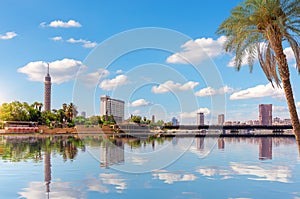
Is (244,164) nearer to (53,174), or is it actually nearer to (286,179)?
(286,179)

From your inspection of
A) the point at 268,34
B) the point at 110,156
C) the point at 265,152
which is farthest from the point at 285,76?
the point at 265,152

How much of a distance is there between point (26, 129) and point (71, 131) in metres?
14.5

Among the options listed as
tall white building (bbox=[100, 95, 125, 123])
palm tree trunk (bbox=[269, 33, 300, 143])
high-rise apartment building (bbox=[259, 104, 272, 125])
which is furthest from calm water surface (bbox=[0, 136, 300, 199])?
high-rise apartment building (bbox=[259, 104, 272, 125])

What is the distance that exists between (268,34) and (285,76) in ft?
6.23

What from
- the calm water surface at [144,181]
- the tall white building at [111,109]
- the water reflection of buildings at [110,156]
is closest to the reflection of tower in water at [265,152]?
the calm water surface at [144,181]

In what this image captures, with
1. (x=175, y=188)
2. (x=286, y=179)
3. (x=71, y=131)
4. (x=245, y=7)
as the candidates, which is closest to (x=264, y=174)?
(x=286, y=179)

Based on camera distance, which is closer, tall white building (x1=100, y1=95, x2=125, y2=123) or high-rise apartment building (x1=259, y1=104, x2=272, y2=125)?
tall white building (x1=100, y1=95, x2=125, y2=123)

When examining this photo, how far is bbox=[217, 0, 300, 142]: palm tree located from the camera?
1413cm

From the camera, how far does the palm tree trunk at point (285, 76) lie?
14086 mm

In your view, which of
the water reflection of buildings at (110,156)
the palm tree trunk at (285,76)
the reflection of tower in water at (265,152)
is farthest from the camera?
the reflection of tower in water at (265,152)

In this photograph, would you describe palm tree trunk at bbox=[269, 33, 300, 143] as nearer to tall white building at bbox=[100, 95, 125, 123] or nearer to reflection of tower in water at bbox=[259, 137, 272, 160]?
reflection of tower in water at bbox=[259, 137, 272, 160]

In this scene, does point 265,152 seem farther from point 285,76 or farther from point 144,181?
point 285,76

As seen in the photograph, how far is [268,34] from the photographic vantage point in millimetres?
13930

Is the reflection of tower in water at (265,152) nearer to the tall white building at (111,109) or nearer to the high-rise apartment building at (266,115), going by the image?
the tall white building at (111,109)
